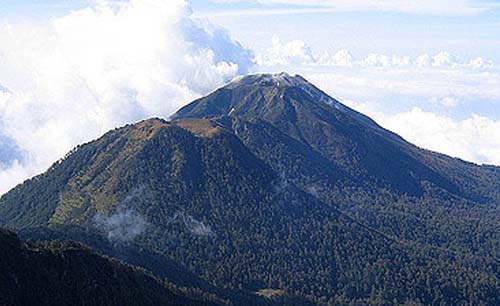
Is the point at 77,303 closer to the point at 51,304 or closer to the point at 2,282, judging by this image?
the point at 51,304

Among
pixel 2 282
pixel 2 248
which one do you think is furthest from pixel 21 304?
pixel 2 248

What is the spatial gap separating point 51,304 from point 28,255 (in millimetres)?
16477

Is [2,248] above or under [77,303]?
above

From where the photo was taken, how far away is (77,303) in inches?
7859

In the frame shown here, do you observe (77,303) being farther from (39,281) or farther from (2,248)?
(2,248)

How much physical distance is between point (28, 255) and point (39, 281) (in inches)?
355

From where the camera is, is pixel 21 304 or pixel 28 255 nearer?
→ pixel 21 304

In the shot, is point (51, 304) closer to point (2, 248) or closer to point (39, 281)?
point (39, 281)

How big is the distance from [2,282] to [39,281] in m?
12.0

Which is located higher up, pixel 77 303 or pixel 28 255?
pixel 28 255

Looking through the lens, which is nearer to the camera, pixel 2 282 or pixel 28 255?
pixel 2 282

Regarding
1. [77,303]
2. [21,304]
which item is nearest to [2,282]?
[21,304]

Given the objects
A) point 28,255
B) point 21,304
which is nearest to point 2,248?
point 28,255

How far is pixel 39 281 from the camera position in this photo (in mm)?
194500
